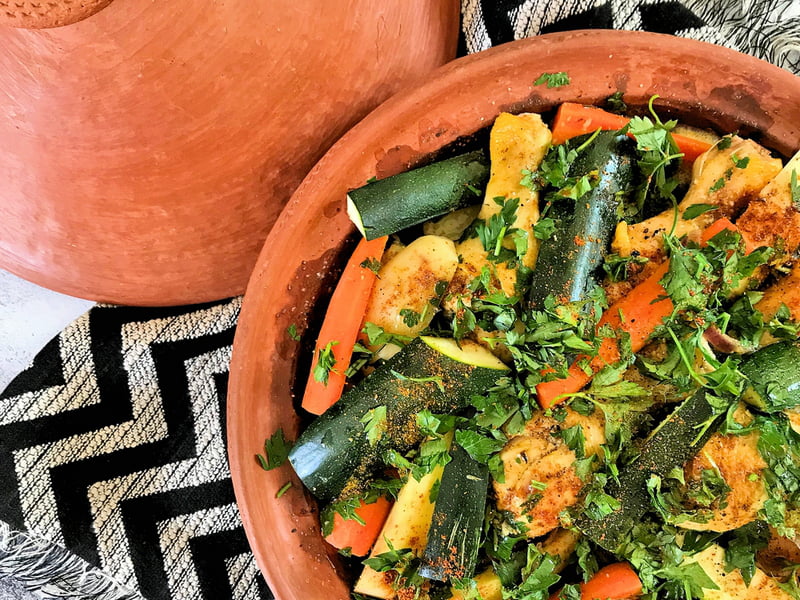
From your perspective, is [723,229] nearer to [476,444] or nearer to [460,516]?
[476,444]

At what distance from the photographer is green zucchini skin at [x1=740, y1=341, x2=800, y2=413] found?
1303mm

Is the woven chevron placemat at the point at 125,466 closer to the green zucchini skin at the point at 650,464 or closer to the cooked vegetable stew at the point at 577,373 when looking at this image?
the cooked vegetable stew at the point at 577,373

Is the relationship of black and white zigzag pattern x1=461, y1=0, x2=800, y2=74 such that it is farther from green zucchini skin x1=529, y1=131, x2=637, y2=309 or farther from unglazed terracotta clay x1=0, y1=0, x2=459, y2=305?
green zucchini skin x1=529, y1=131, x2=637, y2=309

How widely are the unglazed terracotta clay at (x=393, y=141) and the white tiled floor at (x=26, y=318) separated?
102 centimetres

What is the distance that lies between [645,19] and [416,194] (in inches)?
35.0

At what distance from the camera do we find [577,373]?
1.37m

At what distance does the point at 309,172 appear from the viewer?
145 cm

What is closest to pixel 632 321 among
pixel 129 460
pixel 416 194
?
pixel 416 194

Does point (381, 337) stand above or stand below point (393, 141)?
below

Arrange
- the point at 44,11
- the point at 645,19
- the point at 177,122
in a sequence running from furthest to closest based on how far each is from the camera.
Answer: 1. the point at 645,19
2. the point at 177,122
3. the point at 44,11

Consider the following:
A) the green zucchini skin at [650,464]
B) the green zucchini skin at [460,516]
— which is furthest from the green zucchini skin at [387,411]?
the green zucchini skin at [650,464]

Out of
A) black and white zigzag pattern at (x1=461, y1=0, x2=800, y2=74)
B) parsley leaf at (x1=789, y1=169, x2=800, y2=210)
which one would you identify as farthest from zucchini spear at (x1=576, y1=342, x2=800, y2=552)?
black and white zigzag pattern at (x1=461, y1=0, x2=800, y2=74)

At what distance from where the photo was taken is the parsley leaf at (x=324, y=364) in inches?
56.2

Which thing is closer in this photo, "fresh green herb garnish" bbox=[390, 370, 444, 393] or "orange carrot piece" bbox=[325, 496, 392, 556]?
"fresh green herb garnish" bbox=[390, 370, 444, 393]
